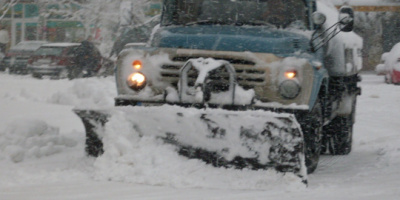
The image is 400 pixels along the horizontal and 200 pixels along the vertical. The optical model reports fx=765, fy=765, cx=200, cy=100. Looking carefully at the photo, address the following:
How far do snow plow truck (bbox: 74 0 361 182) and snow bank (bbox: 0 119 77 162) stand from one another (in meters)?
0.99

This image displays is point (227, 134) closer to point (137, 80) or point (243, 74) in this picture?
point (243, 74)

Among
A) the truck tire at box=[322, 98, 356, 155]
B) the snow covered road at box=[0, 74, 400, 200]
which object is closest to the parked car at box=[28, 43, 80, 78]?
the snow covered road at box=[0, 74, 400, 200]

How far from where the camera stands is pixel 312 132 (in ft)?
23.8

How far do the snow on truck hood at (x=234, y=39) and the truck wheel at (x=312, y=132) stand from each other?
63 cm

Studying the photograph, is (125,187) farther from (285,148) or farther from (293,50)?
(293,50)

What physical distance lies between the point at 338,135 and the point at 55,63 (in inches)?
657

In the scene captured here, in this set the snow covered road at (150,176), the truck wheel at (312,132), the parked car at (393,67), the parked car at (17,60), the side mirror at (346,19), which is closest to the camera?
the snow covered road at (150,176)

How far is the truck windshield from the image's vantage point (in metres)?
7.80

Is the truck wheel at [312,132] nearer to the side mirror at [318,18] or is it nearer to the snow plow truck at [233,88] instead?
the snow plow truck at [233,88]

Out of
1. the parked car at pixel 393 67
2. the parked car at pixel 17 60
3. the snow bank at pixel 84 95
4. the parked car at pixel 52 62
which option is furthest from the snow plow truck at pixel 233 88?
the parked car at pixel 17 60

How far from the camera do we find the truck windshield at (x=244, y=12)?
7.80m

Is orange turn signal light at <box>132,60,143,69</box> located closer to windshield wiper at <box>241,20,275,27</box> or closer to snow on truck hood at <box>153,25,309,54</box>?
snow on truck hood at <box>153,25,309,54</box>

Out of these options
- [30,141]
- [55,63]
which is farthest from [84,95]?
[55,63]

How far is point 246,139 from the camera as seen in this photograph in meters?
6.49
